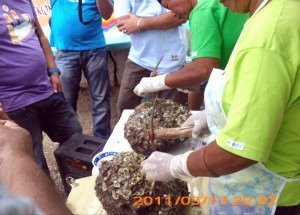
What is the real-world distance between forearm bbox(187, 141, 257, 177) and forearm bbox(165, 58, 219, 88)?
0.79 m

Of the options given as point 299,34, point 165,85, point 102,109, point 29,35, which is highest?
point 299,34

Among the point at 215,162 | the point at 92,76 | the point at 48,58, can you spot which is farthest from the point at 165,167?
the point at 92,76

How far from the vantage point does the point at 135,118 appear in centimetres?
208

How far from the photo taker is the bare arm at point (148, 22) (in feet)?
8.79

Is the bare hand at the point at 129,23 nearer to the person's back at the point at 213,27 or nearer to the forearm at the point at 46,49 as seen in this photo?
the forearm at the point at 46,49

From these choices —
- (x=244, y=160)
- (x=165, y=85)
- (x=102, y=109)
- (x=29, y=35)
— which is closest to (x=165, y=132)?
(x=165, y=85)

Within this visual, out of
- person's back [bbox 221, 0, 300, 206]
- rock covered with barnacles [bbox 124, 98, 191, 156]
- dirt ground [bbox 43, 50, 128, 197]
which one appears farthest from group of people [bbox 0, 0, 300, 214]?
dirt ground [bbox 43, 50, 128, 197]

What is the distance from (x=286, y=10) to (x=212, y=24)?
2.57 feet

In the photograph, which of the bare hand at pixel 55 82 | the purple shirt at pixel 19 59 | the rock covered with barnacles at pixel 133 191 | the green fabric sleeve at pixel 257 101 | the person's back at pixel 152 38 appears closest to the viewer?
the green fabric sleeve at pixel 257 101

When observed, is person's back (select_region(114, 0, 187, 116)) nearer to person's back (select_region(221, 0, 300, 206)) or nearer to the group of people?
the group of people

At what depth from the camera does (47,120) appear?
2.63 metres

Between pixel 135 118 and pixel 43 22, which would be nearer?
pixel 135 118

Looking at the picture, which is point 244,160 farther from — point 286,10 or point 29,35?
point 29,35
